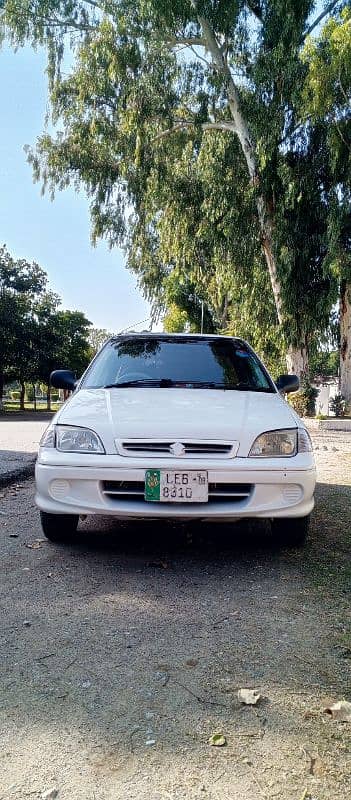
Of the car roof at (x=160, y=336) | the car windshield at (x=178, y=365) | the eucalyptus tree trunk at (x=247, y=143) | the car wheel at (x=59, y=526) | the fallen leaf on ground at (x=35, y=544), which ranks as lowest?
the fallen leaf on ground at (x=35, y=544)

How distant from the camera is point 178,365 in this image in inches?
193

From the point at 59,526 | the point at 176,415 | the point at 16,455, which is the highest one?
the point at 176,415

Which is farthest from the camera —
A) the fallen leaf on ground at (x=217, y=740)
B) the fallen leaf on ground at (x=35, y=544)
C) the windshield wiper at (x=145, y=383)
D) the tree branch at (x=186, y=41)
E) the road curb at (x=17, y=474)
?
the tree branch at (x=186, y=41)

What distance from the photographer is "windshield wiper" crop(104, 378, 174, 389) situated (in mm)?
4512

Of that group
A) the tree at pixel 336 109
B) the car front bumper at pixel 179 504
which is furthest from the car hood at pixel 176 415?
the tree at pixel 336 109

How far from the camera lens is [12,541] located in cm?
419

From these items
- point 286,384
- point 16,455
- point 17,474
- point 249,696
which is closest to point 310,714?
point 249,696

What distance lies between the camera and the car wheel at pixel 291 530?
12.7ft

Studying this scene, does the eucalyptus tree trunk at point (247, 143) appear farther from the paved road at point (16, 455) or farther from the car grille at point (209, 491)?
the car grille at point (209, 491)

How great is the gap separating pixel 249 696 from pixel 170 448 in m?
1.66

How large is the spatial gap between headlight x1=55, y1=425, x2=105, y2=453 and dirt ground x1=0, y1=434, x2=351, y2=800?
0.70m

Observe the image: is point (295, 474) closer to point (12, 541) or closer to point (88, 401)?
point (88, 401)

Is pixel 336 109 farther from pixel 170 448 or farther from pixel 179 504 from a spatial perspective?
pixel 179 504

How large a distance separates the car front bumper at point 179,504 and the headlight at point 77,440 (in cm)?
7
